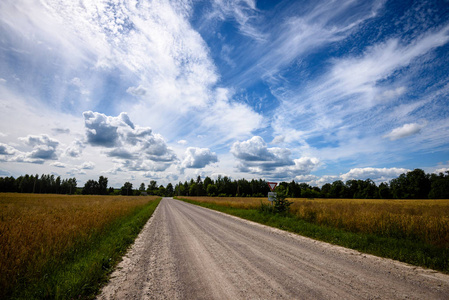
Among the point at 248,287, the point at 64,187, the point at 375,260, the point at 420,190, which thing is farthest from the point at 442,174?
the point at 64,187

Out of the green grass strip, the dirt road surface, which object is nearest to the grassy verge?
the dirt road surface

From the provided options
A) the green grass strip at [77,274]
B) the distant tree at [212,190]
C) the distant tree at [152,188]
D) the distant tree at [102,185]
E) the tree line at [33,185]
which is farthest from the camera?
the distant tree at [152,188]

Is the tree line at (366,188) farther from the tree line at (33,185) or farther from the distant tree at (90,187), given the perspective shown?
the tree line at (33,185)

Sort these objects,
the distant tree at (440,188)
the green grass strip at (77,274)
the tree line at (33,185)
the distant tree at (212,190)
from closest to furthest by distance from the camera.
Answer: the green grass strip at (77,274)
the distant tree at (440,188)
the tree line at (33,185)
the distant tree at (212,190)

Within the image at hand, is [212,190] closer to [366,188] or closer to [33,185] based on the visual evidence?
[366,188]

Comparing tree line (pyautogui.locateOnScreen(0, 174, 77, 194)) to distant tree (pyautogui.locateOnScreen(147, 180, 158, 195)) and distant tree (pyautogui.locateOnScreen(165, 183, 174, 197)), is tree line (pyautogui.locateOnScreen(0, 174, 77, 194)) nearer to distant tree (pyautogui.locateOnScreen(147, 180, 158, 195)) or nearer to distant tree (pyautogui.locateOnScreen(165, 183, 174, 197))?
distant tree (pyautogui.locateOnScreen(147, 180, 158, 195))

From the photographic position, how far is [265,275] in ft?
15.0

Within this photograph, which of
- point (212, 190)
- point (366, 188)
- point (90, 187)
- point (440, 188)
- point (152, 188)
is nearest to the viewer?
point (440, 188)

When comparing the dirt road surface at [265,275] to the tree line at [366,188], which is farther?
the tree line at [366,188]

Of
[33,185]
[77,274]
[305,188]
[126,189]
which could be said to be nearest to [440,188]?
[305,188]

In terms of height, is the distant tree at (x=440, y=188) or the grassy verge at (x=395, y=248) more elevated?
the distant tree at (x=440, y=188)

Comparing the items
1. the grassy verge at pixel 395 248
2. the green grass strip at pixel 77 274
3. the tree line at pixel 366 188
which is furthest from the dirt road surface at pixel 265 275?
the tree line at pixel 366 188

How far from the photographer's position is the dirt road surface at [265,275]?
378 centimetres

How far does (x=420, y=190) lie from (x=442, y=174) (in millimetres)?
11121
